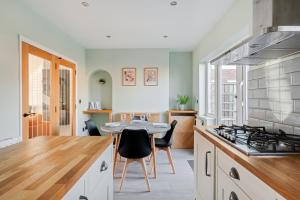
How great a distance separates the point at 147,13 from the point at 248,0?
54.6 inches

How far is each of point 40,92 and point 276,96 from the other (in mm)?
3277

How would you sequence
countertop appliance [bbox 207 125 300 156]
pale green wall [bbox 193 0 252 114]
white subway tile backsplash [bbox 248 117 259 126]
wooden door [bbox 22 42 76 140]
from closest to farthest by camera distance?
countertop appliance [bbox 207 125 300 156] < white subway tile backsplash [bbox 248 117 259 126] < pale green wall [bbox 193 0 252 114] < wooden door [bbox 22 42 76 140]

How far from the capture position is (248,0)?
2.20m

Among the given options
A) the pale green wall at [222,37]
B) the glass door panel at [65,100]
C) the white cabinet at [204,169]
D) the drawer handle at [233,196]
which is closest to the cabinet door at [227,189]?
the drawer handle at [233,196]

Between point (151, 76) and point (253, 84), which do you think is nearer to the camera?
point (253, 84)

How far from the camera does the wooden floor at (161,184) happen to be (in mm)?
2467

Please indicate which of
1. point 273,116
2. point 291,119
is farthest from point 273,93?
point 291,119

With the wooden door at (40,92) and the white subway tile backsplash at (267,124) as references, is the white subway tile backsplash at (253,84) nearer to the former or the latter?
the white subway tile backsplash at (267,124)

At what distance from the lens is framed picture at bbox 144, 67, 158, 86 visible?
16.8 feet

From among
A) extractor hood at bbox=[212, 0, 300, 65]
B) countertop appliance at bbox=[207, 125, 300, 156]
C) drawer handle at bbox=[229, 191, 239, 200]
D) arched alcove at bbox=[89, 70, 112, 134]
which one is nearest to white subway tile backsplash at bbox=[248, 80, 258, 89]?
extractor hood at bbox=[212, 0, 300, 65]

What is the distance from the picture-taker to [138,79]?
16.9 ft

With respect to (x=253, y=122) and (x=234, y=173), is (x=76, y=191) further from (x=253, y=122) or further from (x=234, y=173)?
(x=253, y=122)

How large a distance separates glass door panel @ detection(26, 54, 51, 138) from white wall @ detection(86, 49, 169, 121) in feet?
6.01

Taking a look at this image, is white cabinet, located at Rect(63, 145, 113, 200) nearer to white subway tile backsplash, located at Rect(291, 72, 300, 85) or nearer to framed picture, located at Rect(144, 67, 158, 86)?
white subway tile backsplash, located at Rect(291, 72, 300, 85)
